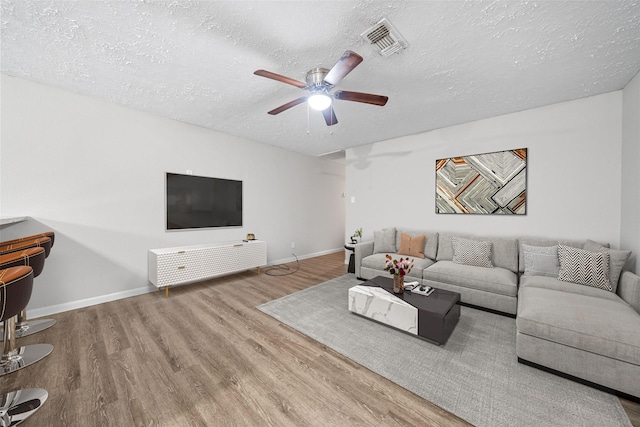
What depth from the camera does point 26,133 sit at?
102 inches

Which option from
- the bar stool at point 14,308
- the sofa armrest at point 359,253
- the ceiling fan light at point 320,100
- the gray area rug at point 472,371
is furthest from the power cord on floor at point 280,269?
the ceiling fan light at point 320,100

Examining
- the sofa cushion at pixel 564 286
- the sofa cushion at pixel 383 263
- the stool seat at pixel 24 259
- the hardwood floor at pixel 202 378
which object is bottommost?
the hardwood floor at pixel 202 378

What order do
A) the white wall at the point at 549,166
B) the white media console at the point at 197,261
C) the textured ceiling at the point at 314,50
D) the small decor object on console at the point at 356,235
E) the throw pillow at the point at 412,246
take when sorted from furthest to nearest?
the small decor object on console at the point at 356,235 → the throw pillow at the point at 412,246 → the white media console at the point at 197,261 → the white wall at the point at 549,166 → the textured ceiling at the point at 314,50

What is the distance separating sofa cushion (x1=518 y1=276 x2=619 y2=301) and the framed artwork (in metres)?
1.11

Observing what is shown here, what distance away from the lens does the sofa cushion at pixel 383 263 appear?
3283 mm

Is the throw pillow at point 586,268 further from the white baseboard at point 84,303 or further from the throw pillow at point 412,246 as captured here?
the white baseboard at point 84,303

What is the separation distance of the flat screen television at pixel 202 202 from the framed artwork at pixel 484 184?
12.4 ft

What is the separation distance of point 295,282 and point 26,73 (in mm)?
4078

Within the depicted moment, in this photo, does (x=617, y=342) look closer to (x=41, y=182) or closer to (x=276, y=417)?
(x=276, y=417)

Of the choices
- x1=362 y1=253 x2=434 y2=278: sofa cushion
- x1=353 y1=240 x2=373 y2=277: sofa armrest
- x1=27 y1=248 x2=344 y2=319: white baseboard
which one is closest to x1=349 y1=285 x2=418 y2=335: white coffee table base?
x1=362 y1=253 x2=434 y2=278: sofa cushion

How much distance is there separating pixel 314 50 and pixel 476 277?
3077 millimetres

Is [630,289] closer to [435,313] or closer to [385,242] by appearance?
[435,313]

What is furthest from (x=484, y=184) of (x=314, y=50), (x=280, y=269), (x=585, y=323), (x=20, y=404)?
(x=20, y=404)

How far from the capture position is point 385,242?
423 centimetres
